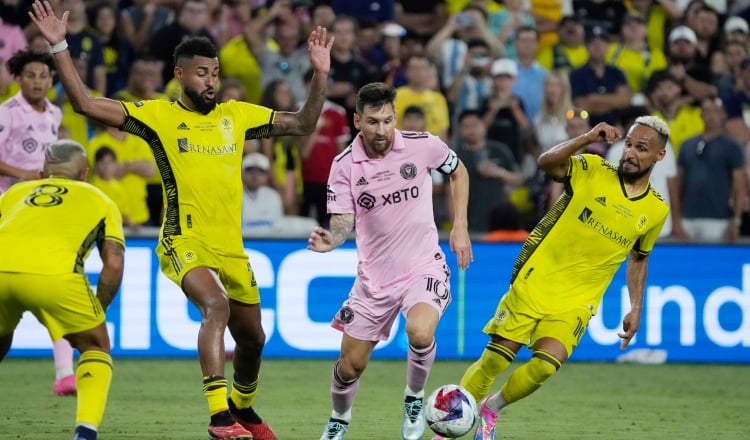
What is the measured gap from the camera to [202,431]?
31.5ft

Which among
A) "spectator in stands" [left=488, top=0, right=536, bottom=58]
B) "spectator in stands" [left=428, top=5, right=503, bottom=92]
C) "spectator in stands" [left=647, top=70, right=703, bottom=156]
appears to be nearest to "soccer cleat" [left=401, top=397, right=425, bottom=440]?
"spectator in stands" [left=647, top=70, right=703, bottom=156]

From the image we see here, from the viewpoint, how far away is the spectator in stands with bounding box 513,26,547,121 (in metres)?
17.4

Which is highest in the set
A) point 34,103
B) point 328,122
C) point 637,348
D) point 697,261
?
point 34,103

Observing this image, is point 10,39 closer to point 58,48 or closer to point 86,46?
point 86,46

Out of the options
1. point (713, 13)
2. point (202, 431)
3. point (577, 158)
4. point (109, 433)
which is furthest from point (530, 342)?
point (713, 13)

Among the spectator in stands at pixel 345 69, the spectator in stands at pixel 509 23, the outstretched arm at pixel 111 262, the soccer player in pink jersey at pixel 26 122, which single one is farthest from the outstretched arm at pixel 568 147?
the spectator in stands at pixel 509 23

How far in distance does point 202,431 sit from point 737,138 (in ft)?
32.9

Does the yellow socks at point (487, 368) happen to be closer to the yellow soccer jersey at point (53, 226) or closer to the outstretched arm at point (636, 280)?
the outstretched arm at point (636, 280)

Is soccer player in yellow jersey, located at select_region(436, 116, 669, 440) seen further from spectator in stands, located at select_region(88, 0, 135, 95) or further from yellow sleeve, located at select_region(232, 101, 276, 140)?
spectator in stands, located at select_region(88, 0, 135, 95)

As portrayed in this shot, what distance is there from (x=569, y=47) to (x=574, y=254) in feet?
32.2

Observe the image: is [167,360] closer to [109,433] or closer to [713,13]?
[109,433]

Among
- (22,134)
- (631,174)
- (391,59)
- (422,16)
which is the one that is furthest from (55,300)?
(422,16)

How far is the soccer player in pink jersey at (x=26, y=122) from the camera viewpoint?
40.1 ft

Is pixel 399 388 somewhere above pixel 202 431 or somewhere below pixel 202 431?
below
